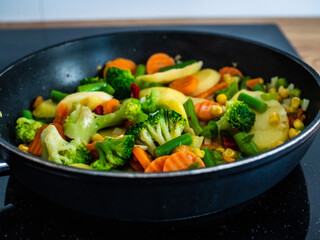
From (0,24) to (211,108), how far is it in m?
2.20

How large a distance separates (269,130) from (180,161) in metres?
0.49

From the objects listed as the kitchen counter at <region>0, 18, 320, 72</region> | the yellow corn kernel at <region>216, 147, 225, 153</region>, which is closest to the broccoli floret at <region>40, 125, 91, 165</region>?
the yellow corn kernel at <region>216, 147, 225, 153</region>

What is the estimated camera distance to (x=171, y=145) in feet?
4.56

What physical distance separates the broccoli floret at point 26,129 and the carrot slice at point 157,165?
1.86 feet

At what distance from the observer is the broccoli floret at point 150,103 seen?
1596 millimetres

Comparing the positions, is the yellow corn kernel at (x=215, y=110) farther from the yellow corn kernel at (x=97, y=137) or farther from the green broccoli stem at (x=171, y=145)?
the yellow corn kernel at (x=97, y=137)

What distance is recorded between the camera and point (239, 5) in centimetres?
318

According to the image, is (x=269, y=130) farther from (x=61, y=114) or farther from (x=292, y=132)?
(x=61, y=114)

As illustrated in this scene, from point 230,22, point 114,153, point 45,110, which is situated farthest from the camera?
point 230,22

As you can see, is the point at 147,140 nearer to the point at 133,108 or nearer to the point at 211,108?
the point at 133,108

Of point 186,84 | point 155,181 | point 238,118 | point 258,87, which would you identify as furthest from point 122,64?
point 155,181

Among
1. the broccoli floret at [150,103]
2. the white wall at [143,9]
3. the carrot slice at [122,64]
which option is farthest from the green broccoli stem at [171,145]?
the white wall at [143,9]

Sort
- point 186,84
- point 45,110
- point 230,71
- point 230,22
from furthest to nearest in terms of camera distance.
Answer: point 230,22 → point 230,71 → point 186,84 → point 45,110

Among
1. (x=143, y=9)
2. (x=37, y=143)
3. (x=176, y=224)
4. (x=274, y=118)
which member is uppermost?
(x=143, y=9)
